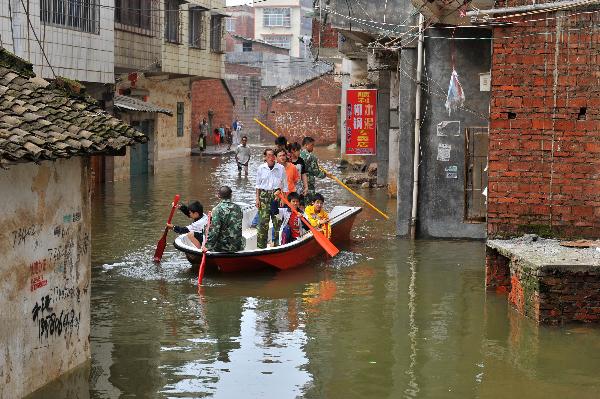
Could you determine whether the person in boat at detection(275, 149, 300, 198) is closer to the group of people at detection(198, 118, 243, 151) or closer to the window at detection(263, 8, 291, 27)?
the group of people at detection(198, 118, 243, 151)

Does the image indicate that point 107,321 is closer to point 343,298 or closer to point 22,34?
point 343,298

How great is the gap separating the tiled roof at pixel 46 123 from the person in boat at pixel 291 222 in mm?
6783

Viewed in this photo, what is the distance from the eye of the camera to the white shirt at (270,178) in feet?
55.6

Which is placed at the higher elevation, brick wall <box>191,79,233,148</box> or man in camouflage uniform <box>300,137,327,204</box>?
brick wall <box>191,79,233,148</box>

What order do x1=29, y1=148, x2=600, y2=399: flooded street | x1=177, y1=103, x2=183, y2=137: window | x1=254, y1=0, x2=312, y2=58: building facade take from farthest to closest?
1. x1=254, y1=0, x2=312, y2=58: building facade
2. x1=177, y1=103, x2=183, y2=137: window
3. x1=29, y1=148, x2=600, y2=399: flooded street

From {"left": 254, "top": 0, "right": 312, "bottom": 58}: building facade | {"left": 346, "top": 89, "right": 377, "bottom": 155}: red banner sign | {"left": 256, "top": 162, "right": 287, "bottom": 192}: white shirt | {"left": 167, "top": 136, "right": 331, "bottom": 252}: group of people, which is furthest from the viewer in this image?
{"left": 254, "top": 0, "right": 312, "bottom": 58}: building facade

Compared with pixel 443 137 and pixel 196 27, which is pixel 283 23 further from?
pixel 443 137

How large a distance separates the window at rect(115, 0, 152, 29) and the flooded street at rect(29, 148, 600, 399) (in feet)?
42.5

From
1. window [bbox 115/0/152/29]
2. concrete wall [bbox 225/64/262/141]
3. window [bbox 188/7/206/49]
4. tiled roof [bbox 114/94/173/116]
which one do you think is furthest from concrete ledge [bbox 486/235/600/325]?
concrete wall [bbox 225/64/262/141]

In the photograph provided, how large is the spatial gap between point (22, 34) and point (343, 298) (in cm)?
1098

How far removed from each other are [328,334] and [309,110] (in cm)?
4370

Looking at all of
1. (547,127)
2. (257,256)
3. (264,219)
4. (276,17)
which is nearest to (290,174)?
(264,219)

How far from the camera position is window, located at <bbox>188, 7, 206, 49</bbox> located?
37.5 meters

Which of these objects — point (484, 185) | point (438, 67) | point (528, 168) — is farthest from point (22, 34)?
point (528, 168)
